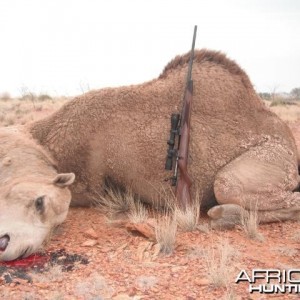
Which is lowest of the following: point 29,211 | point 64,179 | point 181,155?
point 29,211

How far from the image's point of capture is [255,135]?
6.52 metres

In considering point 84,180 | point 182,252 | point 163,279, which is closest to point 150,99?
point 84,180

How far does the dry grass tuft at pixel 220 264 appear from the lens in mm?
4250

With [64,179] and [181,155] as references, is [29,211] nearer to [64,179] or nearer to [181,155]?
[64,179]

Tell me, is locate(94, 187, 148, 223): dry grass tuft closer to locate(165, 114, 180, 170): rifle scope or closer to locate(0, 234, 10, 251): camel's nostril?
locate(165, 114, 180, 170): rifle scope

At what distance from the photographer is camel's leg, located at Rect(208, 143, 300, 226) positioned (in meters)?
6.11

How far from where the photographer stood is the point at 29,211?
17.1 feet

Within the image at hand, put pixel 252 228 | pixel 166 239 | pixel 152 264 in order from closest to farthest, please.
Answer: pixel 152 264 → pixel 166 239 → pixel 252 228

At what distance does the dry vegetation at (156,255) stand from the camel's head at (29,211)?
0.33m

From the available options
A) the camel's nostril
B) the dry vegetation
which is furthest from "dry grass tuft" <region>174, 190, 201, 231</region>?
the camel's nostril

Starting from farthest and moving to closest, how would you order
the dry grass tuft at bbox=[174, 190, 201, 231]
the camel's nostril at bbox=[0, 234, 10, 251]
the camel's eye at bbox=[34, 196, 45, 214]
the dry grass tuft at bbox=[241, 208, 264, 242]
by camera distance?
1. the dry grass tuft at bbox=[174, 190, 201, 231]
2. the dry grass tuft at bbox=[241, 208, 264, 242]
3. the camel's eye at bbox=[34, 196, 45, 214]
4. the camel's nostril at bbox=[0, 234, 10, 251]

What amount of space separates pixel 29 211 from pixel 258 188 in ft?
9.24

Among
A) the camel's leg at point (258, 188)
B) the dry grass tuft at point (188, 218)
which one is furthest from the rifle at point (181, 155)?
the camel's leg at point (258, 188)

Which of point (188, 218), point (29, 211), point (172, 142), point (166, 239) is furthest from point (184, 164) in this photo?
point (29, 211)
